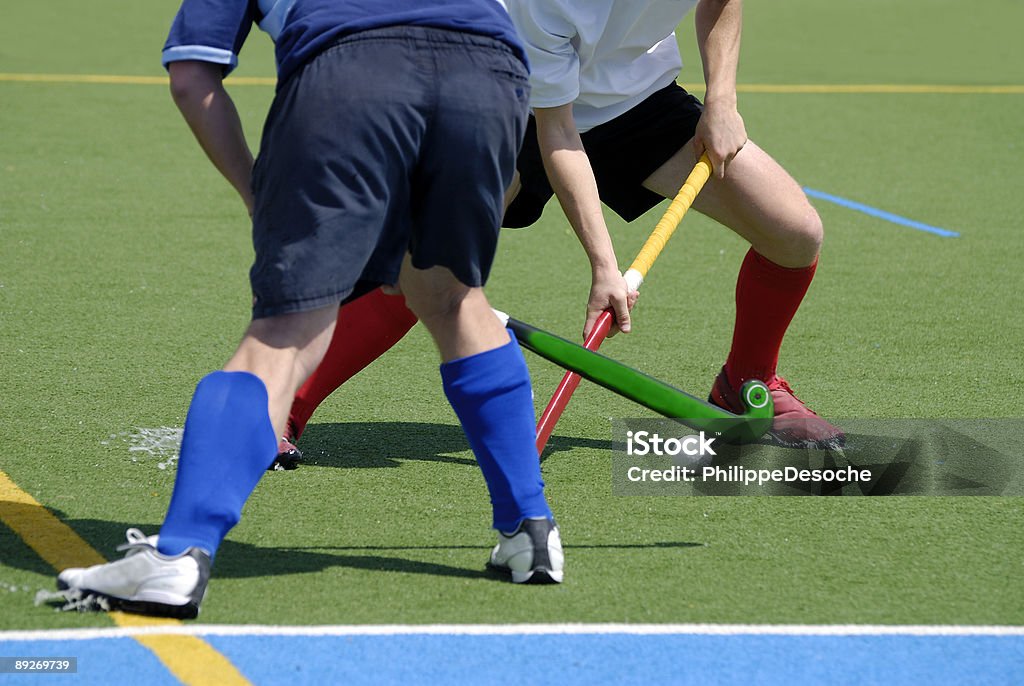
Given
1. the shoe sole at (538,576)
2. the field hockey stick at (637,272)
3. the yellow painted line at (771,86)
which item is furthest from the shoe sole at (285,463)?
the yellow painted line at (771,86)

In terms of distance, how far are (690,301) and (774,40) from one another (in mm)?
8550

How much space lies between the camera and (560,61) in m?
3.36

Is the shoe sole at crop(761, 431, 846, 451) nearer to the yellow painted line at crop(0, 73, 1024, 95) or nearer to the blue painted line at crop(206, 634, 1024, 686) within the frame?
the blue painted line at crop(206, 634, 1024, 686)

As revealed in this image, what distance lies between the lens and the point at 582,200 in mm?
3369

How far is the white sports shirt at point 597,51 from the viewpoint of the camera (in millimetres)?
3352

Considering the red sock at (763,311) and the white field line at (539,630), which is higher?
the white field line at (539,630)

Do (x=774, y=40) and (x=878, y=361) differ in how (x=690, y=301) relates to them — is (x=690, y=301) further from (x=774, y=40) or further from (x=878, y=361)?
(x=774, y=40)

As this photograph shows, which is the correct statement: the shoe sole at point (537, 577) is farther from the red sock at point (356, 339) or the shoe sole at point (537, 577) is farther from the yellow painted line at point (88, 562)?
the red sock at point (356, 339)

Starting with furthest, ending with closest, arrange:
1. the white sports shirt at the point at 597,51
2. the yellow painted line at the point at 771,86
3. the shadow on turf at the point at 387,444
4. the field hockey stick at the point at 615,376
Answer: the yellow painted line at the point at 771,86
the shadow on turf at the point at 387,444
the white sports shirt at the point at 597,51
the field hockey stick at the point at 615,376

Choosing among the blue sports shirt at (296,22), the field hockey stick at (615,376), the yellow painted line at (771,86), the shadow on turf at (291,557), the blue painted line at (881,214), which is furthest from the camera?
the yellow painted line at (771,86)

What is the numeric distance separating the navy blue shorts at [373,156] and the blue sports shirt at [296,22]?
0.02 metres

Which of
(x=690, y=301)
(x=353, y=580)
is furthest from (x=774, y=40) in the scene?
(x=353, y=580)

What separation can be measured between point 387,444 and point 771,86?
761cm

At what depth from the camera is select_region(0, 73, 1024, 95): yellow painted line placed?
397 inches
